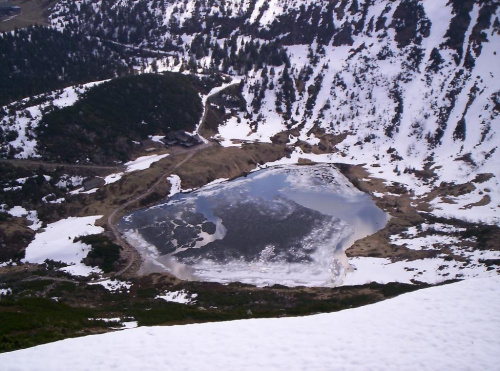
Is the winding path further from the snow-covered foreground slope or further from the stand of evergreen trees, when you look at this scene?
the stand of evergreen trees

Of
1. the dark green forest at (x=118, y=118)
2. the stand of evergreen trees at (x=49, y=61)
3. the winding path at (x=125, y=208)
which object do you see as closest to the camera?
the winding path at (x=125, y=208)

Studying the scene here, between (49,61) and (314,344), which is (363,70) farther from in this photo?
(314,344)

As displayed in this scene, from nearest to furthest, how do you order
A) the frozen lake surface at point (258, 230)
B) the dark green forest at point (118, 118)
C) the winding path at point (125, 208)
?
the frozen lake surface at point (258, 230) → the winding path at point (125, 208) → the dark green forest at point (118, 118)

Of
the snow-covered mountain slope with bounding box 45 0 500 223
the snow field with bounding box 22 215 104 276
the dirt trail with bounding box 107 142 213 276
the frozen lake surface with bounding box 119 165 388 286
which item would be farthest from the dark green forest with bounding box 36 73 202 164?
the frozen lake surface with bounding box 119 165 388 286

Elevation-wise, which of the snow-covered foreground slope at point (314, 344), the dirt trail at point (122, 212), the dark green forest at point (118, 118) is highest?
the snow-covered foreground slope at point (314, 344)

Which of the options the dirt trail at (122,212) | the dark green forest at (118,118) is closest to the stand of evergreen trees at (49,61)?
the dark green forest at (118,118)

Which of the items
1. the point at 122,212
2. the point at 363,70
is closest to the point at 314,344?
the point at 122,212

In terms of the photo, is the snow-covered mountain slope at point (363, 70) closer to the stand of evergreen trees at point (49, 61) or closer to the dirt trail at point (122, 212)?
the dirt trail at point (122, 212)

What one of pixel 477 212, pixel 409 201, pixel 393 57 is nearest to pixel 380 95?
pixel 393 57
